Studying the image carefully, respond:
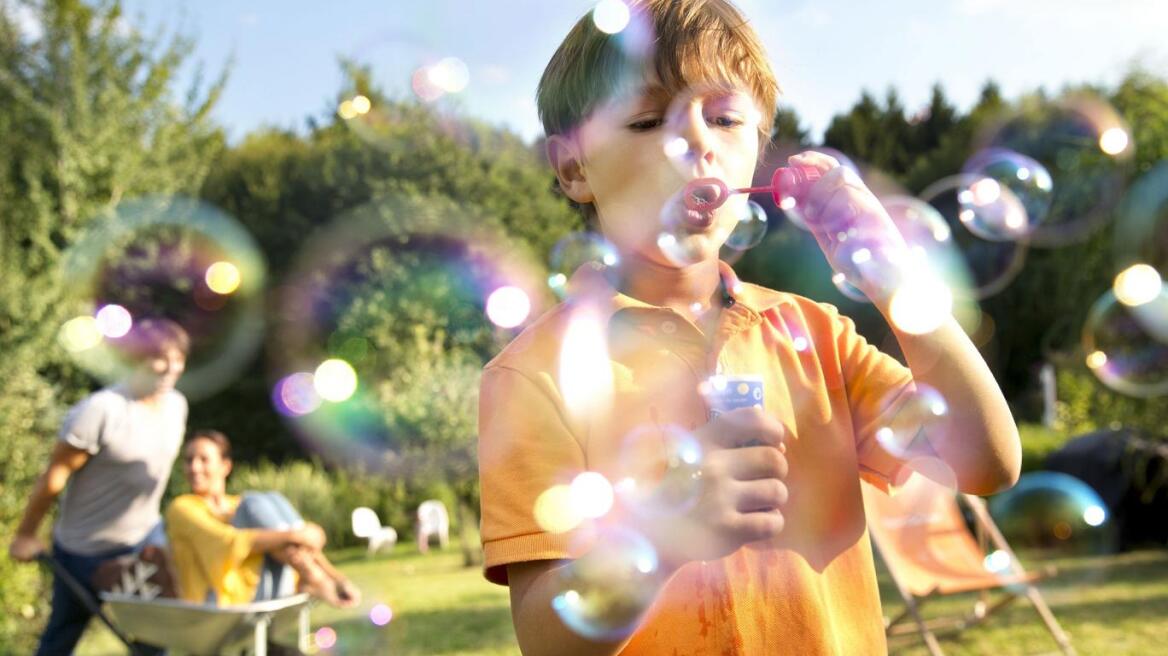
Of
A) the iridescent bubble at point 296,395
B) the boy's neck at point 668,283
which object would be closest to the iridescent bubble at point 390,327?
the iridescent bubble at point 296,395

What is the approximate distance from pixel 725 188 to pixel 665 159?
75mm

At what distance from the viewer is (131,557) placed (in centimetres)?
429

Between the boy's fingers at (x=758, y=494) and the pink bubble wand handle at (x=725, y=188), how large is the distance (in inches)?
12.8

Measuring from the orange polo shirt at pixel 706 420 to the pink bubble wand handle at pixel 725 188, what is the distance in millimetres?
155

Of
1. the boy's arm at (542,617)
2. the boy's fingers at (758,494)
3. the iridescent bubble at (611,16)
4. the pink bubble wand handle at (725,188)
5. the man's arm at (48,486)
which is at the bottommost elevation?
the boy's arm at (542,617)

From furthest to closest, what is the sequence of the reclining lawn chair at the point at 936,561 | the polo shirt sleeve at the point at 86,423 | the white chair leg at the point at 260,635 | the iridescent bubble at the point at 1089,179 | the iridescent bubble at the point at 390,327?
the iridescent bubble at the point at 390,327
the iridescent bubble at the point at 1089,179
the reclining lawn chair at the point at 936,561
the polo shirt sleeve at the point at 86,423
the white chair leg at the point at 260,635

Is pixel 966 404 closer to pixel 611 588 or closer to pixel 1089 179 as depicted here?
pixel 611 588

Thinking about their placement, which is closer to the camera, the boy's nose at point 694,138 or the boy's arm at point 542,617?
the boy's arm at point 542,617

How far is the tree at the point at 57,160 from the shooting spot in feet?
26.7

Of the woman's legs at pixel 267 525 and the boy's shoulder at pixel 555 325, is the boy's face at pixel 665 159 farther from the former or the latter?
the woman's legs at pixel 267 525

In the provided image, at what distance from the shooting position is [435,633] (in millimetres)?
6648

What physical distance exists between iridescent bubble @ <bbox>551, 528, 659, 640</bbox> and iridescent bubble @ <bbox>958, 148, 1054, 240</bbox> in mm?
2085

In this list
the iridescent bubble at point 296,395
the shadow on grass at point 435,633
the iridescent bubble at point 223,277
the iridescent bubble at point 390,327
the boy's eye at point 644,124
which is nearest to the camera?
the boy's eye at point 644,124

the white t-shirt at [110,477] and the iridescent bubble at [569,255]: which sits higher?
the white t-shirt at [110,477]
